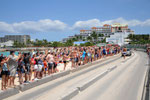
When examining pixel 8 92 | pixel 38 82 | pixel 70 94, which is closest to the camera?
pixel 70 94

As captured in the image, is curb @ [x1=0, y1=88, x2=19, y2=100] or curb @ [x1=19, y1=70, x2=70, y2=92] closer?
curb @ [x1=0, y1=88, x2=19, y2=100]

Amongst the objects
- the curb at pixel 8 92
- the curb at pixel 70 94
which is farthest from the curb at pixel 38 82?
the curb at pixel 70 94

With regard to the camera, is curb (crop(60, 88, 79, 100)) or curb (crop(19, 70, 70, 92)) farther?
curb (crop(19, 70, 70, 92))

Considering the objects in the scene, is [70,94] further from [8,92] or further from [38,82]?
[38,82]

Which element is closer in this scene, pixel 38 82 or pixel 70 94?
pixel 70 94

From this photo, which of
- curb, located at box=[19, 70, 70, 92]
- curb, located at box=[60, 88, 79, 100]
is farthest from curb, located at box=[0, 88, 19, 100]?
curb, located at box=[60, 88, 79, 100]

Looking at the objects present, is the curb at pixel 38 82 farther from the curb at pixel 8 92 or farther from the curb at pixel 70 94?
the curb at pixel 70 94

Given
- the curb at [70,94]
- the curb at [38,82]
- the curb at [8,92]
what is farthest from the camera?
the curb at [38,82]

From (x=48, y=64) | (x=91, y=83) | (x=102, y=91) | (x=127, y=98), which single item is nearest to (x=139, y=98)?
(x=127, y=98)

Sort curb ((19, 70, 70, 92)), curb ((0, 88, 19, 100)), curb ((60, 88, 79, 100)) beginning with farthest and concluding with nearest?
curb ((19, 70, 70, 92)) → curb ((0, 88, 19, 100)) → curb ((60, 88, 79, 100))

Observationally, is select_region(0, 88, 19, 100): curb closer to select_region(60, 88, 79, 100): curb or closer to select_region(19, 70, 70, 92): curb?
select_region(19, 70, 70, 92): curb

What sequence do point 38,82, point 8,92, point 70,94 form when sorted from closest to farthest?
point 70,94 < point 8,92 < point 38,82

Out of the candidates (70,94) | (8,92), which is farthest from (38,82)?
(70,94)

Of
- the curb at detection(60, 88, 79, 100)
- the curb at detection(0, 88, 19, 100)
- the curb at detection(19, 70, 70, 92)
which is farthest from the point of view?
the curb at detection(19, 70, 70, 92)
